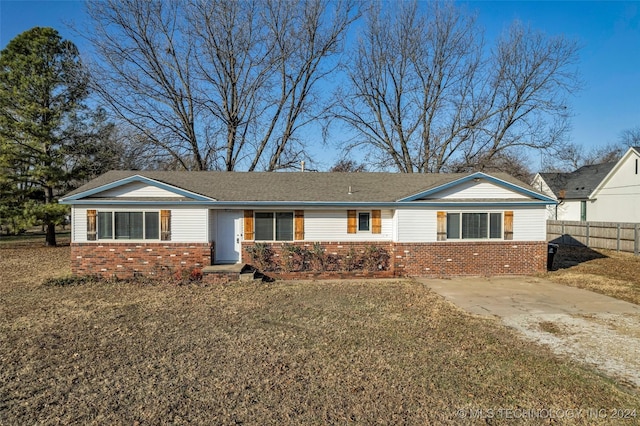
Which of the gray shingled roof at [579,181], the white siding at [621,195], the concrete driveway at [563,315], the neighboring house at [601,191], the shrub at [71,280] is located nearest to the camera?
the concrete driveway at [563,315]

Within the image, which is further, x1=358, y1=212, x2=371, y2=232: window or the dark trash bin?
the dark trash bin

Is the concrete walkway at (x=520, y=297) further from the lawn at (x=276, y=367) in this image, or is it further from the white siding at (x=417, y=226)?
the white siding at (x=417, y=226)

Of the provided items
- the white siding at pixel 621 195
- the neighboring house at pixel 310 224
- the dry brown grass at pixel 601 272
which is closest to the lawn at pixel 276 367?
the neighboring house at pixel 310 224

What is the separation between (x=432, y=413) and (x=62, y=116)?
23.4m

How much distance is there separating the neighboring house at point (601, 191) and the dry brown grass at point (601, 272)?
13.3 feet

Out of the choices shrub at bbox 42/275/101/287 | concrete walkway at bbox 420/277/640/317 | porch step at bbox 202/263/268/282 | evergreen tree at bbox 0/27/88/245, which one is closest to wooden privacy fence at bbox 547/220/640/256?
concrete walkway at bbox 420/277/640/317

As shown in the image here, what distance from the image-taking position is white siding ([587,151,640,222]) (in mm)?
22078

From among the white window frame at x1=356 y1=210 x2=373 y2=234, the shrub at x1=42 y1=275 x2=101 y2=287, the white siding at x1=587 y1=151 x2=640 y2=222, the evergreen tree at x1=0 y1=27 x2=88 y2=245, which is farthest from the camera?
the white siding at x1=587 y1=151 x2=640 y2=222

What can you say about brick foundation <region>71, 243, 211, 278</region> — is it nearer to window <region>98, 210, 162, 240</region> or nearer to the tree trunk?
window <region>98, 210, 162, 240</region>

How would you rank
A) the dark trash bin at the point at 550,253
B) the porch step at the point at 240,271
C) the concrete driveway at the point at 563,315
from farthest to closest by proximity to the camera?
the dark trash bin at the point at 550,253 < the porch step at the point at 240,271 < the concrete driveway at the point at 563,315

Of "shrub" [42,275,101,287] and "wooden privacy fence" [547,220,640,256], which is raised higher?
"wooden privacy fence" [547,220,640,256]

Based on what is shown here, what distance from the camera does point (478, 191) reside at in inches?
490

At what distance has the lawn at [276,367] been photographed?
394 cm

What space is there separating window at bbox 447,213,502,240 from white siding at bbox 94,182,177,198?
9596 millimetres
